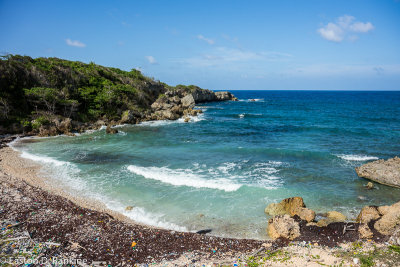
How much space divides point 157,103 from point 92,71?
15.3 meters

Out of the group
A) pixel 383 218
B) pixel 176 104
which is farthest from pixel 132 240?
pixel 176 104

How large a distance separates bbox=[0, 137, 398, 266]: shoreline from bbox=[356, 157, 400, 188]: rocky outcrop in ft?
27.9

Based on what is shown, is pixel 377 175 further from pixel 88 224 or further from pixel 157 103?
pixel 157 103

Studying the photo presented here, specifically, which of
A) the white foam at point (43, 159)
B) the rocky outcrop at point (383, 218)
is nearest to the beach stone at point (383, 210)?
the rocky outcrop at point (383, 218)

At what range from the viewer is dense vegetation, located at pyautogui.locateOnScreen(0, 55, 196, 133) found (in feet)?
104

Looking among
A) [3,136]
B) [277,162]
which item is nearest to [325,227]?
[277,162]

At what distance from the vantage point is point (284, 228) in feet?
33.5

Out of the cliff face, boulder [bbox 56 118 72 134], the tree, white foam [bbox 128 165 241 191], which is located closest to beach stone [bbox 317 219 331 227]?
white foam [bbox 128 165 241 191]

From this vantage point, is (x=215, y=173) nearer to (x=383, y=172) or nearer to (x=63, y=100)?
(x=383, y=172)

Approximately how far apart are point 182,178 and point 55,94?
29443 mm

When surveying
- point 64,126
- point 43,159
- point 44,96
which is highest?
point 44,96

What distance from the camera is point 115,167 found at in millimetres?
19453

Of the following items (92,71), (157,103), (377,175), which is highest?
(92,71)

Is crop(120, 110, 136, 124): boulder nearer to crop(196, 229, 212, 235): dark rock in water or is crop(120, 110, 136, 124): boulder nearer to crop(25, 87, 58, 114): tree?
crop(25, 87, 58, 114): tree
